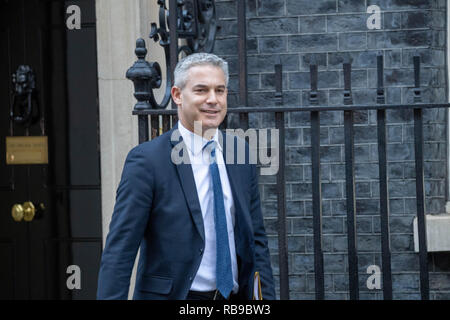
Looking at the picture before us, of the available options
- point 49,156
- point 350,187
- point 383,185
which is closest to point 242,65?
point 350,187

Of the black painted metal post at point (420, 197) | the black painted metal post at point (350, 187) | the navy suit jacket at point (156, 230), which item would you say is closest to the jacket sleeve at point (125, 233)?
the navy suit jacket at point (156, 230)

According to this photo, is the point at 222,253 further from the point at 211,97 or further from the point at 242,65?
the point at 242,65

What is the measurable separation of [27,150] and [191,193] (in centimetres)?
337

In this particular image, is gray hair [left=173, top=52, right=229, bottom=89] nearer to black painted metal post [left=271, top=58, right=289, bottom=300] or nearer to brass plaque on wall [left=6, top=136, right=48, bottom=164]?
black painted metal post [left=271, top=58, right=289, bottom=300]

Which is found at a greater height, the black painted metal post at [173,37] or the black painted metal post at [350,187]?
the black painted metal post at [173,37]

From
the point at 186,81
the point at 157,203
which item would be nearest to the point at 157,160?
the point at 157,203

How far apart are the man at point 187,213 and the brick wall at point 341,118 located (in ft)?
9.41

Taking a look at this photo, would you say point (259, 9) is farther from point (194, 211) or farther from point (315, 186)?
point (194, 211)

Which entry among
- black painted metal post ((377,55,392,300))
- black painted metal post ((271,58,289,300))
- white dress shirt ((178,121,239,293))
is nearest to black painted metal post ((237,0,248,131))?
black painted metal post ((271,58,289,300))

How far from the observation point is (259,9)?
5992mm

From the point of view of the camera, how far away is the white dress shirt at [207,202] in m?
2.94

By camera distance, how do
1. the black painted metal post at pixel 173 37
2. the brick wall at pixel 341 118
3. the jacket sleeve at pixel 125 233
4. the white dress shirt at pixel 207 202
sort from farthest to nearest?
the brick wall at pixel 341 118
the black painted metal post at pixel 173 37
the white dress shirt at pixel 207 202
the jacket sleeve at pixel 125 233

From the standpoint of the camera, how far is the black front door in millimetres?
5809

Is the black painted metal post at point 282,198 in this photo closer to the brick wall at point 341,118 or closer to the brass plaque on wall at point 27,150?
the brick wall at point 341,118
